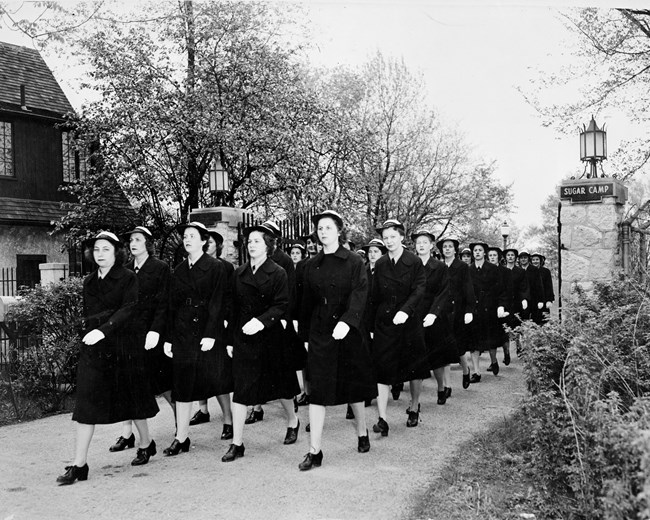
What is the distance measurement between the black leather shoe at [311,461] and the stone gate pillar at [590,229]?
17.6 feet

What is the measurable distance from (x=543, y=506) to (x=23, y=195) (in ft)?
54.0

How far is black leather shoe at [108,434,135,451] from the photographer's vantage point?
6498mm

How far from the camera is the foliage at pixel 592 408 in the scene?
10.4 feet

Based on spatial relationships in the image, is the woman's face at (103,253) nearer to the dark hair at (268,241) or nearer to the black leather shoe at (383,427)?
the dark hair at (268,241)

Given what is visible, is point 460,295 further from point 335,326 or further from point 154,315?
point 154,315

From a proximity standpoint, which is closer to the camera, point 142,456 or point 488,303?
point 142,456

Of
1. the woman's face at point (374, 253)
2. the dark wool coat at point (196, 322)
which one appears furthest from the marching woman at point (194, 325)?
the woman's face at point (374, 253)

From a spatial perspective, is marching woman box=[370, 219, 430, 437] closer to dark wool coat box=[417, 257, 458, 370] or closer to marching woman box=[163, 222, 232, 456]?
dark wool coat box=[417, 257, 458, 370]

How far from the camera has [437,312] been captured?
824cm

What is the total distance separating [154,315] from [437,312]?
3.39 m

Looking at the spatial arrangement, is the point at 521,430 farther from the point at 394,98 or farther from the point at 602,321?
the point at 394,98

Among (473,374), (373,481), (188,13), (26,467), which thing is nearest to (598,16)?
(473,374)

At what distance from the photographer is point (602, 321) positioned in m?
5.04

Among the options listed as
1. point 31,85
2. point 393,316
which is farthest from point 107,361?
point 31,85
